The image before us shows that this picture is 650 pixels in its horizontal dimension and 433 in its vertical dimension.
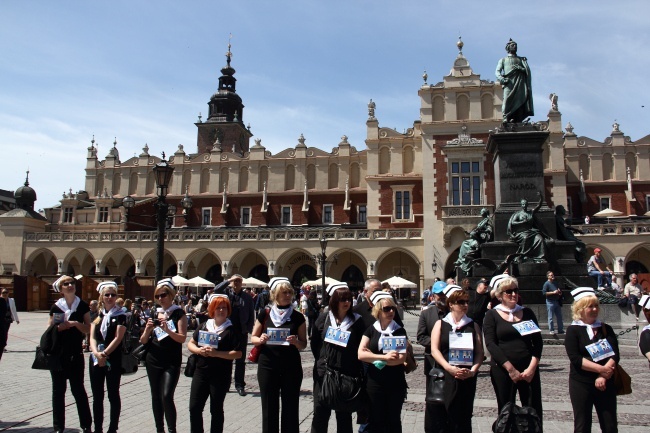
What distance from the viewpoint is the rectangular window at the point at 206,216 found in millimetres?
46406

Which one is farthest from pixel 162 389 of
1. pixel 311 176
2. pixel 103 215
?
pixel 103 215

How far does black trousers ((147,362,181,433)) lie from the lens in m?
5.38

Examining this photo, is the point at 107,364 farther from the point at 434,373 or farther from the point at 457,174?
the point at 457,174

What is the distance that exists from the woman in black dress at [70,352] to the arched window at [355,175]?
1535 inches

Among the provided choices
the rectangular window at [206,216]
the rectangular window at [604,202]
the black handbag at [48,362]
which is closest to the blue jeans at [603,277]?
the black handbag at [48,362]

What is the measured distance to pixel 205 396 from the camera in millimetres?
5168

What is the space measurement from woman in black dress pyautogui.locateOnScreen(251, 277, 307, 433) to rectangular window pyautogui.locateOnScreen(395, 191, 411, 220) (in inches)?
1344

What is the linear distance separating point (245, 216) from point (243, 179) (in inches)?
127

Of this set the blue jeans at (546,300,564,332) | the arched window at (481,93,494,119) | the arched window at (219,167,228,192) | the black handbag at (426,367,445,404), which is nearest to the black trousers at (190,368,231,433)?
the black handbag at (426,367,445,404)

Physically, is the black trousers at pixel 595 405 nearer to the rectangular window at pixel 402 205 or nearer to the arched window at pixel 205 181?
the rectangular window at pixel 402 205

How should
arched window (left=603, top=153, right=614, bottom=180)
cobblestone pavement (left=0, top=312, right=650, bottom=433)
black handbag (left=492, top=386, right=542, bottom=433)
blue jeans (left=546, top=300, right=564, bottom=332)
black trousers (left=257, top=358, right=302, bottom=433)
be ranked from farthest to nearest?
arched window (left=603, top=153, right=614, bottom=180)
blue jeans (left=546, top=300, right=564, bottom=332)
cobblestone pavement (left=0, top=312, right=650, bottom=433)
black trousers (left=257, top=358, right=302, bottom=433)
black handbag (left=492, top=386, right=542, bottom=433)

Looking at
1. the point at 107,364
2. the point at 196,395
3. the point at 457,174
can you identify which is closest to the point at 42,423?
the point at 107,364

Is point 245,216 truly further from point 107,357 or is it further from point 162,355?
point 162,355

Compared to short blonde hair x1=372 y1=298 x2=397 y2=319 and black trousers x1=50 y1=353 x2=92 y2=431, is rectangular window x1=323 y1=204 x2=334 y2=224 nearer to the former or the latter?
black trousers x1=50 y1=353 x2=92 y2=431
